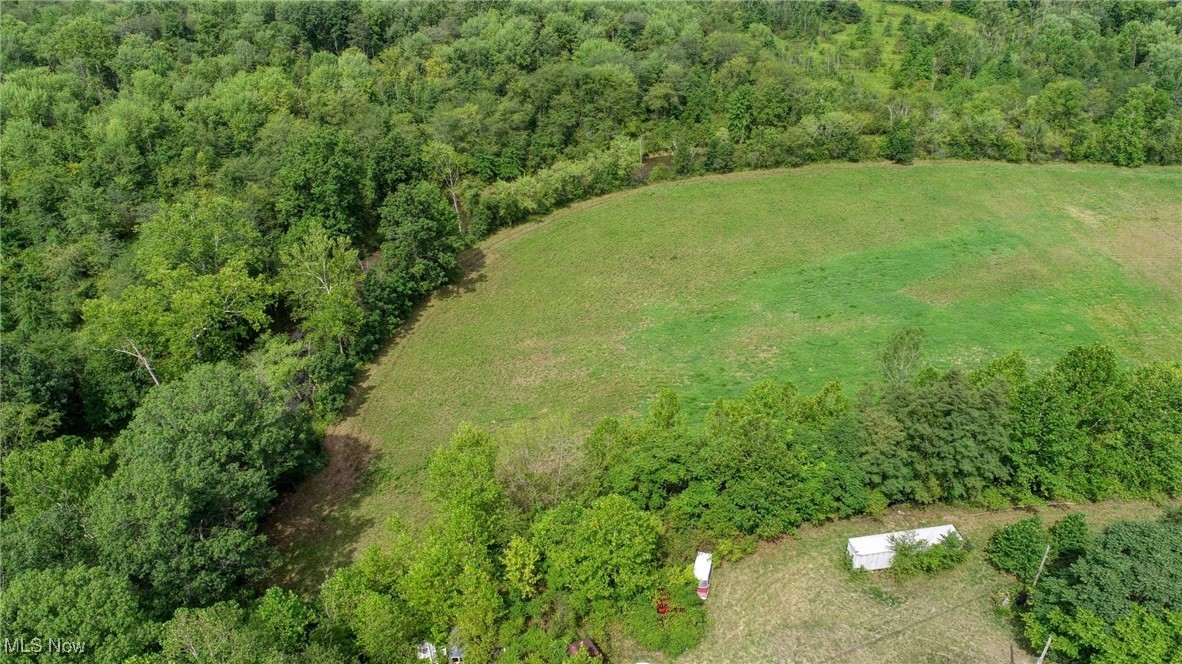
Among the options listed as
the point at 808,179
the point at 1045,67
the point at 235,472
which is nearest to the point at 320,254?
the point at 235,472

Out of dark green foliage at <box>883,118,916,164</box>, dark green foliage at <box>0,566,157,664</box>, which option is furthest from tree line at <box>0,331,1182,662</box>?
dark green foliage at <box>883,118,916,164</box>

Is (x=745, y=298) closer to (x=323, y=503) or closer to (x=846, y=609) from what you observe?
(x=846, y=609)

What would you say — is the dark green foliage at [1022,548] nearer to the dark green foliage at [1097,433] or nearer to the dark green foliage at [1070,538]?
the dark green foliage at [1070,538]

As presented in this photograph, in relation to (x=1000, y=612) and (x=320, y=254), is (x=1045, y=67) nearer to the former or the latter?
(x=1000, y=612)

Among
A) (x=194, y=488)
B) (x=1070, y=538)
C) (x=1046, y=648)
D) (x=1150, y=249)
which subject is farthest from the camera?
(x=1150, y=249)

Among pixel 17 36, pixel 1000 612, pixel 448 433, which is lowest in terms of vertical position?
pixel 1000 612

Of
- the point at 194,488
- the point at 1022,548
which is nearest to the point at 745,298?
the point at 1022,548
